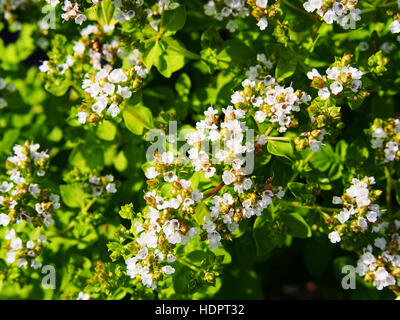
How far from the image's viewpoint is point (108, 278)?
2.88m

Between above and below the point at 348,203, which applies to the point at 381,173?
above

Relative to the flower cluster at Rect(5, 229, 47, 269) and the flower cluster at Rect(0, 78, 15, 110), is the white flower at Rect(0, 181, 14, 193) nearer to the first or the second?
the flower cluster at Rect(5, 229, 47, 269)

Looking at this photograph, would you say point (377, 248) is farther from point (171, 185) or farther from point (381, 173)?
point (171, 185)

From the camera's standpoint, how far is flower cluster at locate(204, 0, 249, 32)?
10.2ft

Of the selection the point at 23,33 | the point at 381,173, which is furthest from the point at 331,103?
the point at 23,33

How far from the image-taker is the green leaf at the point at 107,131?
3.39 meters

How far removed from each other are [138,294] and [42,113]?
2.06m

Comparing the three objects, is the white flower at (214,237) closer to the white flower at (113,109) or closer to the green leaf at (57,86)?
the white flower at (113,109)

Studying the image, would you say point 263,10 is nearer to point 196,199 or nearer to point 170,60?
point 170,60

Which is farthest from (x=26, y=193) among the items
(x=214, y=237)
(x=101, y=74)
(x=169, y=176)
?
(x=214, y=237)

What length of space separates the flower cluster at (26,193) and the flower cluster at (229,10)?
5.92 ft

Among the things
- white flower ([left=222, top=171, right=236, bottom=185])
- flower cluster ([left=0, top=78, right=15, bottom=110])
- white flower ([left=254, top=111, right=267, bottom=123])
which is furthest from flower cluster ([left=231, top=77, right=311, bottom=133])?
flower cluster ([left=0, top=78, right=15, bottom=110])
